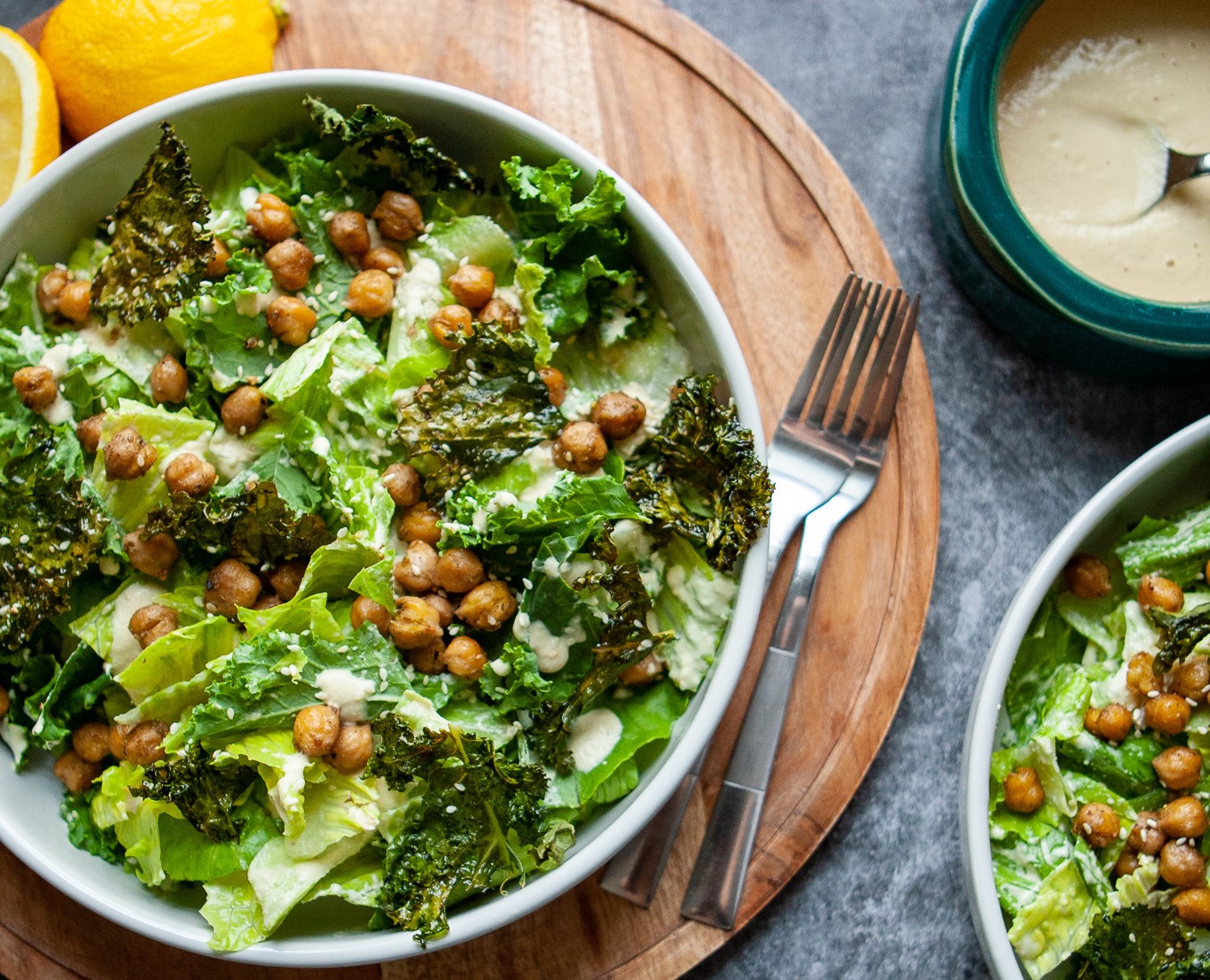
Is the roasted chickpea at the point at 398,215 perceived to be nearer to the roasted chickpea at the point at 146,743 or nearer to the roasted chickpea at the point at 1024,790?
the roasted chickpea at the point at 146,743

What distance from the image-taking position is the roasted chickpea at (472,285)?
2.29 metres

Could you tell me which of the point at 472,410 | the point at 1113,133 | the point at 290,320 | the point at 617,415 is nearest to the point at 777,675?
the point at 617,415

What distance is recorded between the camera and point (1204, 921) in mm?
2309

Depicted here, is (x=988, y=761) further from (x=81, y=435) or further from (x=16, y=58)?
(x=16, y=58)

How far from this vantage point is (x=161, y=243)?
223 centimetres

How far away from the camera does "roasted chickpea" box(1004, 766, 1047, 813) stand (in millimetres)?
2393

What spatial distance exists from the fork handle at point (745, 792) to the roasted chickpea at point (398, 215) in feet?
3.94

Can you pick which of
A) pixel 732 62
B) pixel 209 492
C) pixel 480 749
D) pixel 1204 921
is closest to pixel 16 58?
pixel 209 492

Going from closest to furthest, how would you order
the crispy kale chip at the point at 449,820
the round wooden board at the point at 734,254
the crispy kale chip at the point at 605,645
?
the crispy kale chip at the point at 449,820 < the crispy kale chip at the point at 605,645 < the round wooden board at the point at 734,254

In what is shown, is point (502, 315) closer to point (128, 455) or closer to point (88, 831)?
point (128, 455)

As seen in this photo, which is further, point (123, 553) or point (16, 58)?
point (16, 58)

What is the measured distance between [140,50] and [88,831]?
1.71 meters

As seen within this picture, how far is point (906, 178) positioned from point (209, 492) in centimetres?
188

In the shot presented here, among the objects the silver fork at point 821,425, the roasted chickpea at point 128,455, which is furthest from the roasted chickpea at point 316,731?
the silver fork at point 821,425
